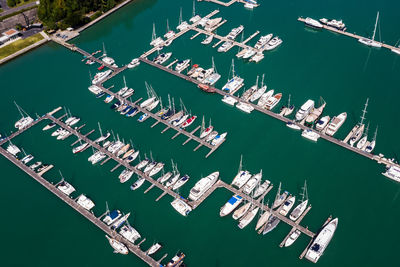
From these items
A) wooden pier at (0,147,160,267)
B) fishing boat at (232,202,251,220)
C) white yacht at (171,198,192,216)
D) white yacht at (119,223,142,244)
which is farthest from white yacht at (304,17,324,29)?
wooden pier at (0,147,160,267)

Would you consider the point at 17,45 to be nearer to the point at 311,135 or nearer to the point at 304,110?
the point at 304,110

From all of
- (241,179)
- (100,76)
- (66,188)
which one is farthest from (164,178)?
(100,76)

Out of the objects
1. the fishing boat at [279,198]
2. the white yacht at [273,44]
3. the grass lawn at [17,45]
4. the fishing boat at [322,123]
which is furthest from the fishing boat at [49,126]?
the white yacht at [273,44]

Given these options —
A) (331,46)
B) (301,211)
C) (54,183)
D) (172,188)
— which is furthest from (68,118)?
(331,46)

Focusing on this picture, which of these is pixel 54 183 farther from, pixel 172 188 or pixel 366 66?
pixel 366 66

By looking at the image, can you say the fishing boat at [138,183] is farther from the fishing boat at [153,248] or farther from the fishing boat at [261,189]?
the fishing boat at [261,189]

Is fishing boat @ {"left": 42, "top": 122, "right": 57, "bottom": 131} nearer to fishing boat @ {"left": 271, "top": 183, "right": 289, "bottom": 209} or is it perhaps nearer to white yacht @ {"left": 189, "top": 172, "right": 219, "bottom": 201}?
white yacht @ {"left": 189, "top": 172, "right": 219, "bottom": 201}
